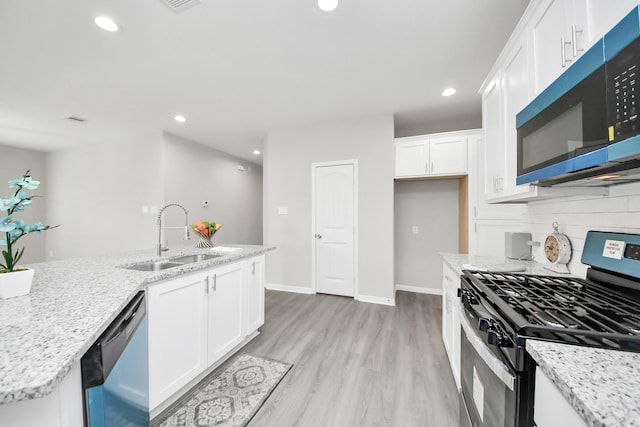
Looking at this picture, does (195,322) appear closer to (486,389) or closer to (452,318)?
(486,389)

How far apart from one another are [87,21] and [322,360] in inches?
128

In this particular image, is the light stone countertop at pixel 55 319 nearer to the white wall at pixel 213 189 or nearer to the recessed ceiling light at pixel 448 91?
the white wall at pixel 213 189

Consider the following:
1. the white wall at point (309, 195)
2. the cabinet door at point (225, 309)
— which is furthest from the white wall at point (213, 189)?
the cabinet door at point (225, 309)

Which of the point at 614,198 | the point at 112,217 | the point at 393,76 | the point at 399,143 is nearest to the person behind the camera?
the point at 614,198

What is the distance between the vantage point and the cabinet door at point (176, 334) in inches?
54.5

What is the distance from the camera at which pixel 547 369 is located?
0.60m

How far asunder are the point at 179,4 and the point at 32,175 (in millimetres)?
6415

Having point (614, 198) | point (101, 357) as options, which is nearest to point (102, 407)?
point (101, 357)

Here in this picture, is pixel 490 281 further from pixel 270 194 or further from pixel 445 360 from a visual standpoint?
pixel 270 194

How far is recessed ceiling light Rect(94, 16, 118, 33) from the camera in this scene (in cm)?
178

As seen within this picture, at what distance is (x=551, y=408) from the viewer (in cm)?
59

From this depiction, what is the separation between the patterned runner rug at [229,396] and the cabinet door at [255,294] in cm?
32

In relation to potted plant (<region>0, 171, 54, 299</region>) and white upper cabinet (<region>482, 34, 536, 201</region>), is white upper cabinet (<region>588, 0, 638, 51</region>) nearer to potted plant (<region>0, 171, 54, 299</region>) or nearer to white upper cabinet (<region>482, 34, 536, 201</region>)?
white upper cabinet (<region>482, 34, 536, 201</region>)

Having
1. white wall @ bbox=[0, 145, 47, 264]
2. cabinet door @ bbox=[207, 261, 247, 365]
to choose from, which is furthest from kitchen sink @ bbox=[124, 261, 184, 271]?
white wall @ bbox=[0, 145, 47, 264]
